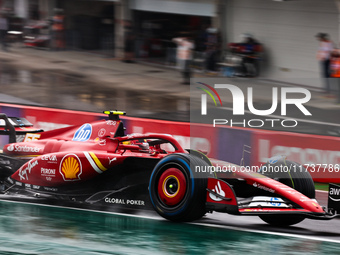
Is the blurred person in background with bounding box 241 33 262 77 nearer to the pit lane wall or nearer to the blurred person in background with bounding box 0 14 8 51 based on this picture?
the pit lane wall

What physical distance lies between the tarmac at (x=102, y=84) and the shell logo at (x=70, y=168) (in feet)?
24.1

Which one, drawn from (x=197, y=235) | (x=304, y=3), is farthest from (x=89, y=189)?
(x=304, y=3)

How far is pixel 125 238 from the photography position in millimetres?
7348

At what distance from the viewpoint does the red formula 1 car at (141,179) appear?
299 inches

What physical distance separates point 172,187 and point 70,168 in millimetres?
1646

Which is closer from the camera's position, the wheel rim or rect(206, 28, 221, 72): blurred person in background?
the wheel rim

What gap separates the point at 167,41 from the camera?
23.9m

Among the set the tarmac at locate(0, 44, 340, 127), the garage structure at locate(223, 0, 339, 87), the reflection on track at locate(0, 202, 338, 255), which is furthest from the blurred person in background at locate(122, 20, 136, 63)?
the reflection on track at locate(0, 202, 338, 255)

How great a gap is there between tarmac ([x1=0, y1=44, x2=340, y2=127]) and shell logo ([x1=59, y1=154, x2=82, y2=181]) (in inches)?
290

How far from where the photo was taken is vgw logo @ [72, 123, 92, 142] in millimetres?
9266

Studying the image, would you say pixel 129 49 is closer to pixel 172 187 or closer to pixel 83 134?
pixel 83 134

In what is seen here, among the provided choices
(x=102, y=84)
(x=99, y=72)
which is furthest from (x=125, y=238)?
(x=99, y=72)

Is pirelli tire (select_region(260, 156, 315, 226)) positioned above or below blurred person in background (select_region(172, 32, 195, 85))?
below

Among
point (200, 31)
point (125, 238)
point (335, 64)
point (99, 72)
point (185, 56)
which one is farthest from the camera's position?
point (99, 72)
